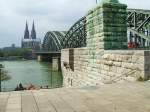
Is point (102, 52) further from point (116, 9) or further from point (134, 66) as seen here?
point (134, 66)

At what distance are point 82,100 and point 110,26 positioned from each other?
25.9 feet

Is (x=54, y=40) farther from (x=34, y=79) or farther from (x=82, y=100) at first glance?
(x=82, y=100)

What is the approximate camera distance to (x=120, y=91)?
920 cm

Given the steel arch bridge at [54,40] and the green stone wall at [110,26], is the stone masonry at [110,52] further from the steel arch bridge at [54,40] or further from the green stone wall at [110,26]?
the steel arch bridge at [54,40]

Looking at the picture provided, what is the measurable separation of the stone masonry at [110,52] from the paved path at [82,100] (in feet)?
6.96

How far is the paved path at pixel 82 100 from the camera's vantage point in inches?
273

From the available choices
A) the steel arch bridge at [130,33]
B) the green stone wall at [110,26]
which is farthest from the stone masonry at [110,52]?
the steel arch bridge at [130,33]

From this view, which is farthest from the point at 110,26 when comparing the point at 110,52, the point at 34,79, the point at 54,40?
the point at 54,40

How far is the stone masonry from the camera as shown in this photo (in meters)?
12.0

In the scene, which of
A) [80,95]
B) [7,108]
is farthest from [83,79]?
[7,108]

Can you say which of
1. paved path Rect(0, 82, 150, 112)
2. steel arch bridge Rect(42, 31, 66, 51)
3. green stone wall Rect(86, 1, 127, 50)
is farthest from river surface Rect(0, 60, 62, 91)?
steel arch bridge Rect(42, 31, 66, 51)

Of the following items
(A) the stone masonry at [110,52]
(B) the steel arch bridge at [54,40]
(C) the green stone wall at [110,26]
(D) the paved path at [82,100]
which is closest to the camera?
(D) the paved path at [82,100]

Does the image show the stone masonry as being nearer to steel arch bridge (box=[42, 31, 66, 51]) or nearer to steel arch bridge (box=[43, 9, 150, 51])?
steel arch bridge (box=[43, 9, 150, 51])

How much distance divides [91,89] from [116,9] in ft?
22.2
